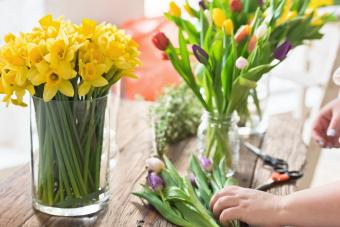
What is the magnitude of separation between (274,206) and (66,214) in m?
0.38

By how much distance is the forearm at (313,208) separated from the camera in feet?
3.05

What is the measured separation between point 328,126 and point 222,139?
269mm

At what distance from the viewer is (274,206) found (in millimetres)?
990

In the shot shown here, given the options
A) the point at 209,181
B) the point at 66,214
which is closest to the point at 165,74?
the point at 209,181

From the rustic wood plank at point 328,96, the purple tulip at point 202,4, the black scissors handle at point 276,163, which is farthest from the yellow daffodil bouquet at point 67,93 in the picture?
the rustic wood plank at point 328,96

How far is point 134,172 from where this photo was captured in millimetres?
1282

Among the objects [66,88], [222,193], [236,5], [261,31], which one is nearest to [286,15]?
[236,5]

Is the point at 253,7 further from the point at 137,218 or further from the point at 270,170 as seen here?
the point at 137,218

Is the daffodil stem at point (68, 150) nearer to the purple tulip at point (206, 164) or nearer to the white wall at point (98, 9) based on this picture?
the purple tulip at point (206, 164)

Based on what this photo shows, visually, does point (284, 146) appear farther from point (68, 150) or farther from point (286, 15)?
point (68, 150)

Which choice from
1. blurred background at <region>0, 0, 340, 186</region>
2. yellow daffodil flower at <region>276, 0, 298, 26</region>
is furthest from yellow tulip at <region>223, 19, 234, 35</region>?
blurred background at <region>0, 0, 340, 186</region>

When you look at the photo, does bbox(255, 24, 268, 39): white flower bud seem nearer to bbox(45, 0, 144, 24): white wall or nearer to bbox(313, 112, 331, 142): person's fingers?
bbox(313, 112, 331, 142): person's fingers

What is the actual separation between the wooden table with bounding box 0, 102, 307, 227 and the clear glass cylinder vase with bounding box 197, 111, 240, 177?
1.7 inches

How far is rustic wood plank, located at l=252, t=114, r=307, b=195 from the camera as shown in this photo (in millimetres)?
1280
